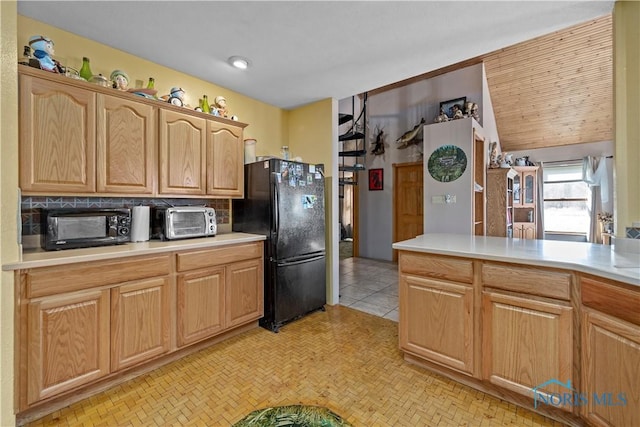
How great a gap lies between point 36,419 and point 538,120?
739 centimetres

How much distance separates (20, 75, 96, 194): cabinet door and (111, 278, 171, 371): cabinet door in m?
0.77

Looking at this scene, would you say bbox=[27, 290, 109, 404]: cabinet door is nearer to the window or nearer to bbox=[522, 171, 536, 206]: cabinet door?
bbox=[522, 171, 536, 206]: cabinet door

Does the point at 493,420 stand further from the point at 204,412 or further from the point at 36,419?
the point at 36,419

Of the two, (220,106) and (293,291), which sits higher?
(220,106)

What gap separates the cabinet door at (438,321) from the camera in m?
1.79

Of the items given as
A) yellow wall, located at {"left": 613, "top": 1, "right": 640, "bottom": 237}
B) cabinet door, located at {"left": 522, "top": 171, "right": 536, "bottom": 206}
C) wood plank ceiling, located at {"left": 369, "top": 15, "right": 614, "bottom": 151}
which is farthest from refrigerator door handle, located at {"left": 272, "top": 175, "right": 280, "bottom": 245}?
cabinet door, located at {"left": 522, "top": 171, "right": 536, "bottom": 206}

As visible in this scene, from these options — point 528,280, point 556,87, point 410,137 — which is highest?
point 556,87

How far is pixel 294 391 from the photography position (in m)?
1.79

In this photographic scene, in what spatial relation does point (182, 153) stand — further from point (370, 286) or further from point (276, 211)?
point (370, 286)

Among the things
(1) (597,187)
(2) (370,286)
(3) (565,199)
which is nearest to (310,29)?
(2) (370,286)

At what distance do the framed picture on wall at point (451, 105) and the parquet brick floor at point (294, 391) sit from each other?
3.93 meters

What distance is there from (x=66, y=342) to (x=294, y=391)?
139cm

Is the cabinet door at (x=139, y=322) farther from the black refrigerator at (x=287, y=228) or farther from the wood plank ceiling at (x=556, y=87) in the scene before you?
the wood plank ceiling at (x=556, y=87)

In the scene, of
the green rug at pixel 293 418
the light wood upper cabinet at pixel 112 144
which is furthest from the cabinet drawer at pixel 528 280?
the light wood upper cabinet at pixel 112 144
